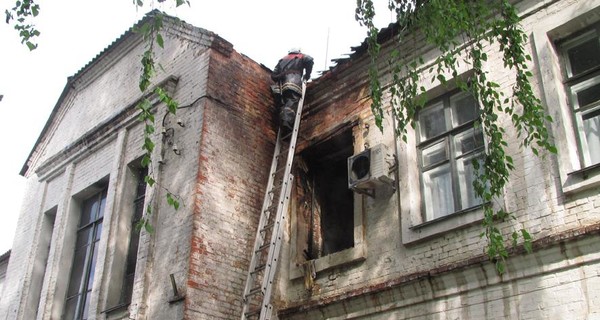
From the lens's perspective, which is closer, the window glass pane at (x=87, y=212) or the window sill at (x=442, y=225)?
the window sill at (x=442, y=225)

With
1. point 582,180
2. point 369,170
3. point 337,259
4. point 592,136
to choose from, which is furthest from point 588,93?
point 337,259

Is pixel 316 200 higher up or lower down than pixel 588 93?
higher up

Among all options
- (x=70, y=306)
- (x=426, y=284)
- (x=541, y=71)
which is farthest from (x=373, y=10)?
(x=70, y=306)

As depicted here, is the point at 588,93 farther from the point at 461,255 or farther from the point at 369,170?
the point at 369,170

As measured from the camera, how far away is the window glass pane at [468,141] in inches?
290

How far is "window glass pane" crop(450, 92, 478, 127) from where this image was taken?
25.0 ft

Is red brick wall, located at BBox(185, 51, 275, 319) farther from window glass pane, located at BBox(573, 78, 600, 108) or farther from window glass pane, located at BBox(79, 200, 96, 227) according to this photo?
window glass pane, located at BBox(573, 78, 600, 108)

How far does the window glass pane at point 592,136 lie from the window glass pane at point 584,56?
1.81ft

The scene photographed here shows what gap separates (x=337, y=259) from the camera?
26.3ft

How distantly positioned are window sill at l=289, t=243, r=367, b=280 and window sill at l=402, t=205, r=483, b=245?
0.62m

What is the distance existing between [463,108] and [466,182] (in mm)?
948

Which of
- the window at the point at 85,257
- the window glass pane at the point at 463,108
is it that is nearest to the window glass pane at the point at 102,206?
the window at the point at 85,257

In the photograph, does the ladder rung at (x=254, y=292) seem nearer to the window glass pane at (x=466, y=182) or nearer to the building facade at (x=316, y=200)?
the building facade at (x=316, y=200)

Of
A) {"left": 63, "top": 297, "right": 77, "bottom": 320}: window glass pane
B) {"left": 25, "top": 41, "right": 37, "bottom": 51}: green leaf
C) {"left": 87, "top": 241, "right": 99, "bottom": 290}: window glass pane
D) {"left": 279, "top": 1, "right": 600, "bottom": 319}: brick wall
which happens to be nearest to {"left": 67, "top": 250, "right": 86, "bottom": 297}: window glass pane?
{"left": 63, "top": 297, "right": 77, "bottom": 320}: window glass pane
